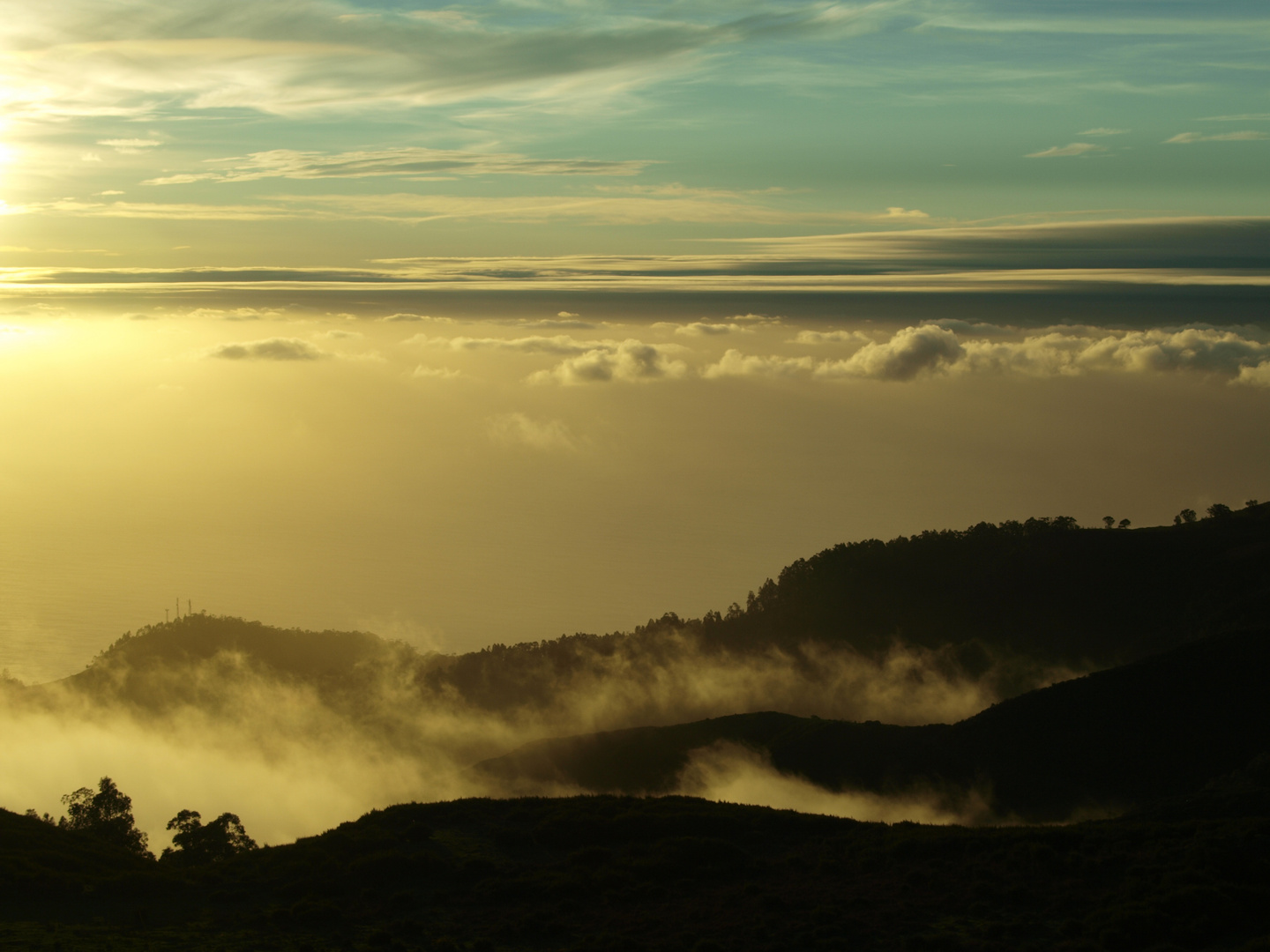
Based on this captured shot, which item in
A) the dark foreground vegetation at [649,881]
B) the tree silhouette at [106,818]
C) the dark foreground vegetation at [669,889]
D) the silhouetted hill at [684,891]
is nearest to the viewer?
the silhouetted hill at [684,891]

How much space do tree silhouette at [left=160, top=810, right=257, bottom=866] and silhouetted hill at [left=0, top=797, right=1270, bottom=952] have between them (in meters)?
18.3

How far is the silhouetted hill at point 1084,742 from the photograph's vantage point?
8512cm

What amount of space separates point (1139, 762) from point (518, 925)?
71.8 metres

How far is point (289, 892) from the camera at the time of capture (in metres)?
40.6

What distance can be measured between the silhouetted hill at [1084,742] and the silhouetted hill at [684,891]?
4651 centimetres

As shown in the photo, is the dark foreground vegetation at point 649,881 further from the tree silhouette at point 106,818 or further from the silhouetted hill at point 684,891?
the tree silhouette at point 106,818

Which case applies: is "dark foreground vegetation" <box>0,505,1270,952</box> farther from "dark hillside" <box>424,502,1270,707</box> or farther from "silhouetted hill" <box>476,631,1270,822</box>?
"dark hillside" <box>424,502,1270,707</box>

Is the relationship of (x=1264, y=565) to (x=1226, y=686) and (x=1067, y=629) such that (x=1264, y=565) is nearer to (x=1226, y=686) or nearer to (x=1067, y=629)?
(x=1067, y=629)

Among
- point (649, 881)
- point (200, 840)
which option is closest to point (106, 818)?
point (200, 840)

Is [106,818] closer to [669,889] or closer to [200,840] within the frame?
[200,840]

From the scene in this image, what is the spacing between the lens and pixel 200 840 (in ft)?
222

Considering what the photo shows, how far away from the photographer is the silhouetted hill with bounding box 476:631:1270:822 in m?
85.1

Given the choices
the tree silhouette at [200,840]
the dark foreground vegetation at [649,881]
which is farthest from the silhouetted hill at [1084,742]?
the tree silhouette at [200,840]

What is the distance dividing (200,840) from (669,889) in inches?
1666
